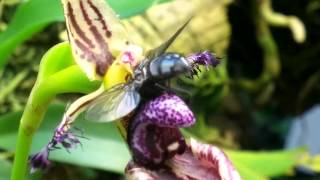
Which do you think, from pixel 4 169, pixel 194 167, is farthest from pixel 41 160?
pixel 4 169

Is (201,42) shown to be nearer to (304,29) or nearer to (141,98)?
(304,29)

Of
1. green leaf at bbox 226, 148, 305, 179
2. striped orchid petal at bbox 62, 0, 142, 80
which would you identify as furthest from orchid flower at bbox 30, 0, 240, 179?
green leaf at bbox 226, 148, 305, 179

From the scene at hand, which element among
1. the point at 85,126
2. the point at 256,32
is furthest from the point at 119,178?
the point at 256,32

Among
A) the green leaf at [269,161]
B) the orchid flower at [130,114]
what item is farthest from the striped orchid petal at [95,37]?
the green leaf at [269,161]

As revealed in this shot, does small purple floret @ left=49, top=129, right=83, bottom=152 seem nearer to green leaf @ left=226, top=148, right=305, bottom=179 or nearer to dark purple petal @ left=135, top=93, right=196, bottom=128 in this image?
dark purple petal @ left=135, top=93, right=196, bottom=128

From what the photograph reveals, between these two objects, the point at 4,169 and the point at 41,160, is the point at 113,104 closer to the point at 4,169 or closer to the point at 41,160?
the point at 41,160

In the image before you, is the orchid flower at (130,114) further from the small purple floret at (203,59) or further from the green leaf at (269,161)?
the green leaf at (269,161)
